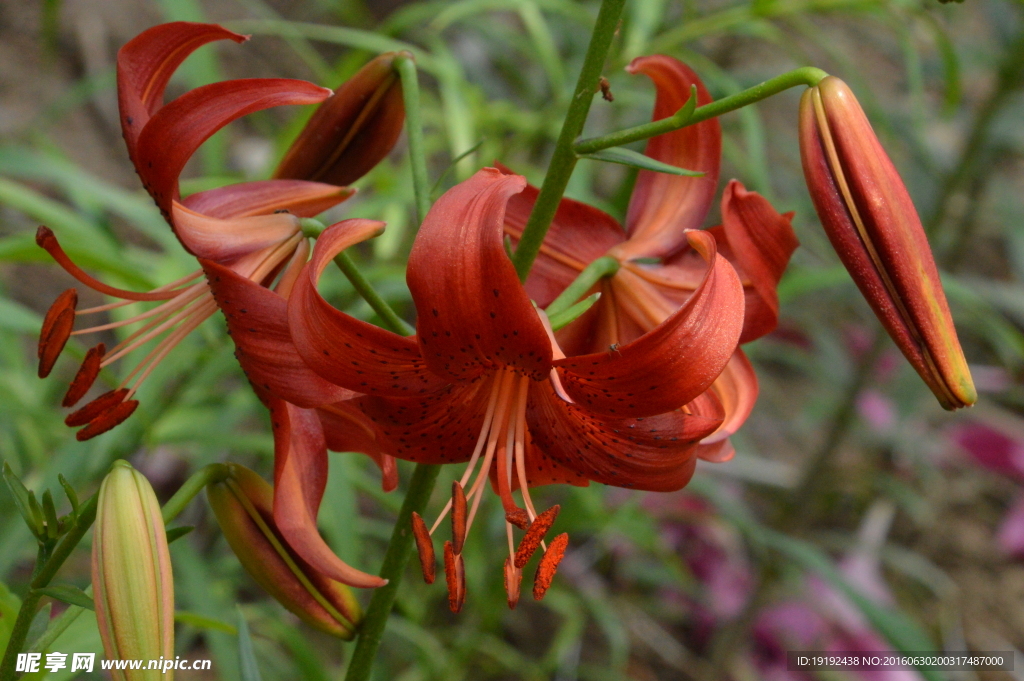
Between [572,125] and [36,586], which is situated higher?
[572,125]

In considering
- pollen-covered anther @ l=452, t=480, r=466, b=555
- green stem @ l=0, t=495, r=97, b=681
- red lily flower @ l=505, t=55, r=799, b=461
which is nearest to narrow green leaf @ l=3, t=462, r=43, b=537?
green stem @ l=0, t=495, r=97, b=681

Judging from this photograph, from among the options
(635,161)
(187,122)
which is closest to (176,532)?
(187,122)

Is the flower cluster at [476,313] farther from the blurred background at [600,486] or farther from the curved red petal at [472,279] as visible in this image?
the blurred background at [600,486]

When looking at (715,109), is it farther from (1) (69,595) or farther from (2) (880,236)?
(1) (69,595)

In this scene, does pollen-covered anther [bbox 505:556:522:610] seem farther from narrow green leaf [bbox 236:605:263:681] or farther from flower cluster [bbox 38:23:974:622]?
narrow green leaf [bbox 236:605:263:681]

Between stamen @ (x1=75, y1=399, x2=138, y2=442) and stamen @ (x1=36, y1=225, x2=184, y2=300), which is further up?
stamen @ (x1=36, y1=225, x2=184, y2=300)

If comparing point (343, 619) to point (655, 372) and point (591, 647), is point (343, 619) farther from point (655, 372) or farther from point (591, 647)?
point (591, 647)

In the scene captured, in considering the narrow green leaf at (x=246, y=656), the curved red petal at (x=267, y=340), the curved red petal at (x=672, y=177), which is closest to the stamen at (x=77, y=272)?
the curved red petal at (x=267, y=340)
